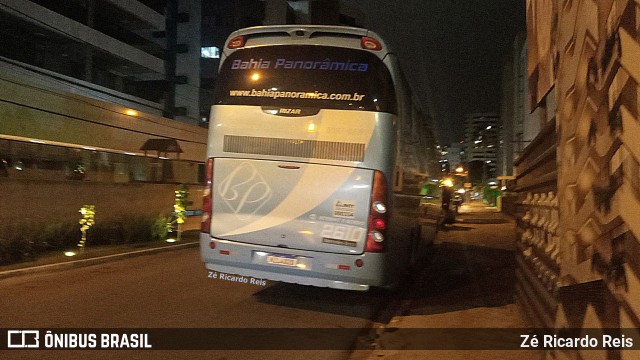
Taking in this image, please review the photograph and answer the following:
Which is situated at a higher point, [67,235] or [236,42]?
[236,42]

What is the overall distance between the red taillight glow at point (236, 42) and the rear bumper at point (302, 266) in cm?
267

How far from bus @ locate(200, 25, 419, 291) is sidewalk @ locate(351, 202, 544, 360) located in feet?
2.67

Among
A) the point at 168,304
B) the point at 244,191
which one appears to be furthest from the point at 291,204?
the point at 168,304

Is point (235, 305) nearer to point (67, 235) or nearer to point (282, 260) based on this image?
point (282, 260)

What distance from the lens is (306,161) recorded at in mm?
7020

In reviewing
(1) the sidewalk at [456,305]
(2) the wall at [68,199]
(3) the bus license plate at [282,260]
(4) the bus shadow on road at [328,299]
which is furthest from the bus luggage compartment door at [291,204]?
(2) the wall at [68,199]

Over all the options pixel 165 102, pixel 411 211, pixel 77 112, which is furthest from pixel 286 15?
pixel 411 211

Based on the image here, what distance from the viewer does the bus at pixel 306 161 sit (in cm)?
683

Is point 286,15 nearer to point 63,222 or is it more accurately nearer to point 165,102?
point 165,102

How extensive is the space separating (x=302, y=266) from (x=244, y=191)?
1.26 metres

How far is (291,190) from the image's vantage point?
706 cm

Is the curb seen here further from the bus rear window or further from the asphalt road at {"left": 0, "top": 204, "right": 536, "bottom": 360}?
the bus rear window

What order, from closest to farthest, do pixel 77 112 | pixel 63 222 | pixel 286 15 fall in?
pixel 63 222 < pixel 77 112 < pixel 286 15

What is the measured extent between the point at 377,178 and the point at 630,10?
3.90 m
